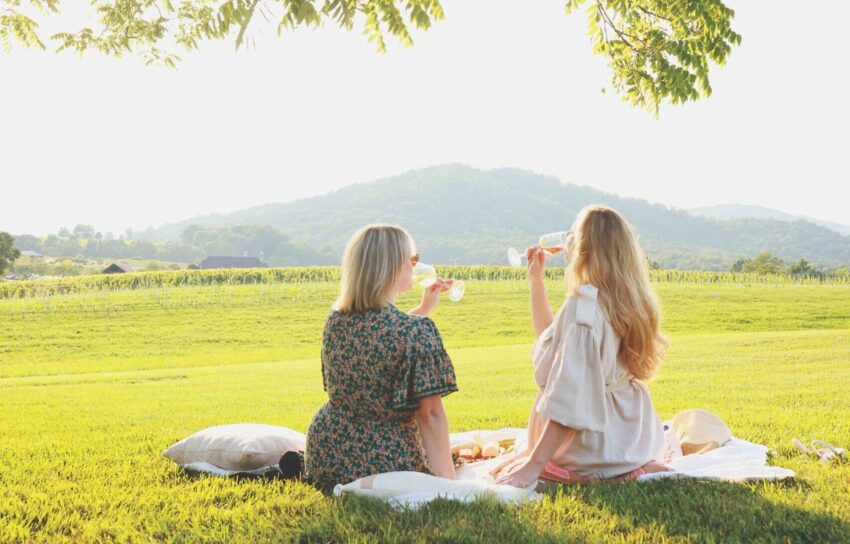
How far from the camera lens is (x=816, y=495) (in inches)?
153

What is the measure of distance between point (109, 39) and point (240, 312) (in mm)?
34082

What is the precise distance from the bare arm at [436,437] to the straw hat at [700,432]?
1.96 metres

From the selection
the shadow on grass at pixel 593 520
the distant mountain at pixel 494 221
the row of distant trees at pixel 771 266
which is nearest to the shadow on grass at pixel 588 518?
the shadow on grass at pixel 593 520

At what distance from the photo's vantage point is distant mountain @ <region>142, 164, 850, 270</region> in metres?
116

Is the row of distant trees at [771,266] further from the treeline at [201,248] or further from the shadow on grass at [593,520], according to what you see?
the treeline at [201,248]

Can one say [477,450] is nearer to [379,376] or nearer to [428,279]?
[428,279]

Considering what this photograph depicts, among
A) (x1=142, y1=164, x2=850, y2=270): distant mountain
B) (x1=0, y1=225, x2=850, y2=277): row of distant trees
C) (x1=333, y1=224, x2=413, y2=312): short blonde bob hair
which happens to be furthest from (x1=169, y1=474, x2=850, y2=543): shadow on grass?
(x1=0, y1=225, x2=850, y2=277): row of distant trees

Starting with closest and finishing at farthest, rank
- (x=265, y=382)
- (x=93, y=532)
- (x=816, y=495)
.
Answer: (x=93, y=532)
(x=816, y=495)
(x=265, y=382)

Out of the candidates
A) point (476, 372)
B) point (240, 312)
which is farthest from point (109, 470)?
point (240, 312)

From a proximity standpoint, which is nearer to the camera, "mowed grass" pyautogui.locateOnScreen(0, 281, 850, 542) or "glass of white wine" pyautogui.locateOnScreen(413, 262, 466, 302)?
"mowed grass" pyautogui.locateOnScreen(0, 281, 850, 542)

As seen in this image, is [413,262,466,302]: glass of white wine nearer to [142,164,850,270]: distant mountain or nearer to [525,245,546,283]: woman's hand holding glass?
[525,245,546,283]: woman's hand holding glass

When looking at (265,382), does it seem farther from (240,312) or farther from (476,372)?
(240,312)

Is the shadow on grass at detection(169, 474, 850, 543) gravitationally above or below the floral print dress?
below

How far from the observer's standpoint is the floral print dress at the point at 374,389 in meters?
3.94
